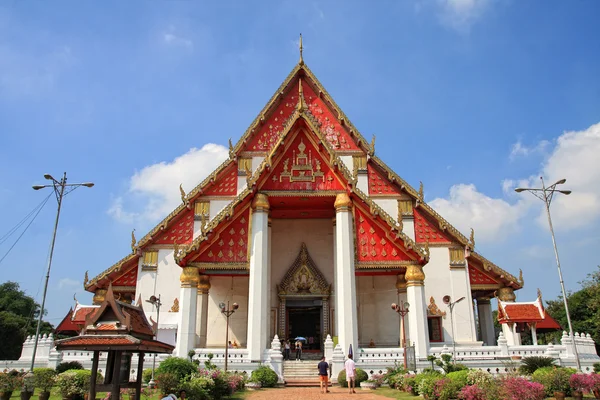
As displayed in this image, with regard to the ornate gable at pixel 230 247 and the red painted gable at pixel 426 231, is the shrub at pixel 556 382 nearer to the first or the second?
the ornate gable at pixel 230 247

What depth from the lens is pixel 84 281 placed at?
19.5 meters

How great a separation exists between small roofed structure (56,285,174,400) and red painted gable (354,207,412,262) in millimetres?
9754

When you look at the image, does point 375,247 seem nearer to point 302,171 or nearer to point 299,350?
point 302,171

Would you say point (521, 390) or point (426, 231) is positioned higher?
point (426, 231)

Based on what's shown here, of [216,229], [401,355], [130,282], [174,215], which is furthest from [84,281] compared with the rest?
[401,355]

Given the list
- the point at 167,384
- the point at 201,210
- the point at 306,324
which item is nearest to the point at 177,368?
the point at 167,384

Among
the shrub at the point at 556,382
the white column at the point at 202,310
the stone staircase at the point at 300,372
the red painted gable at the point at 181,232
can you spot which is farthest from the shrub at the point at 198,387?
the red painted gable at the point at 181,232

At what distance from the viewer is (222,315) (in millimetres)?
19375

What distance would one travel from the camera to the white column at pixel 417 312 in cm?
1561

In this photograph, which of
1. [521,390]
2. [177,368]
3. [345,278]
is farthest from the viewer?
[345,278]

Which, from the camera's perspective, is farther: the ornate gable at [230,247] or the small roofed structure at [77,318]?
the small roofed structure at [77,318]

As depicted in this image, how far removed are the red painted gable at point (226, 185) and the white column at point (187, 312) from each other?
5013mm

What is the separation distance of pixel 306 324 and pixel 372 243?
4890mm

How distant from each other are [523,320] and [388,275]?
5.13 meters
